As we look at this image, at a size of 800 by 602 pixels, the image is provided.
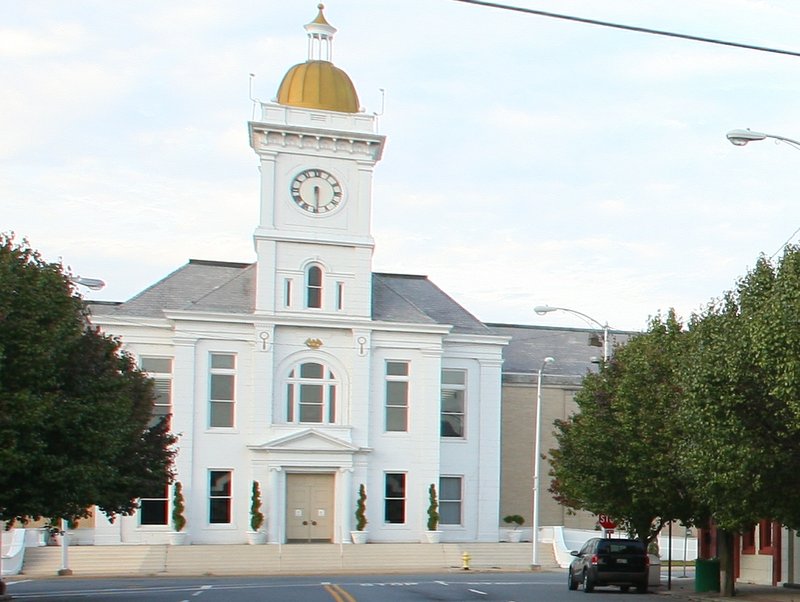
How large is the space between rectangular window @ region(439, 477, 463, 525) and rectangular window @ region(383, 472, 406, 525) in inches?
87.6

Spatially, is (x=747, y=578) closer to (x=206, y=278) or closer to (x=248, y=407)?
(x=248, y=407)

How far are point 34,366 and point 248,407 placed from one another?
96.4 feet

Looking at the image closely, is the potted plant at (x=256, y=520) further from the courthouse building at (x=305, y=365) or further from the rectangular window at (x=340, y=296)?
the rectangular window at (x=340, y=296)

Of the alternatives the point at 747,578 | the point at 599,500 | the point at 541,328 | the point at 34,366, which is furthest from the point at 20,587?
the point at 541,328

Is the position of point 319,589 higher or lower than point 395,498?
lower

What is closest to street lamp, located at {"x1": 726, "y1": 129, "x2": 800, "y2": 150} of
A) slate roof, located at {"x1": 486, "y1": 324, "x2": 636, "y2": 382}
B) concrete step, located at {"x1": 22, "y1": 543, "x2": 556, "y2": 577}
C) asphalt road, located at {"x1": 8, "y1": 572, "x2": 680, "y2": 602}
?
asphalt road, located at {"x1": 8, "y1": 572, "x2": 680, "y2": 602}

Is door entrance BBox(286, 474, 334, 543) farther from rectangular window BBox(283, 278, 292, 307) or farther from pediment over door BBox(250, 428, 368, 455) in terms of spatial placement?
rectangular window BBox(283, 278, 292, 307)

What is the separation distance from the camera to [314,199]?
57156mm

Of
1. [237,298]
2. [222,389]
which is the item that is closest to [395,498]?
[222,389]

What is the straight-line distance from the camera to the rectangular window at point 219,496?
55.4m

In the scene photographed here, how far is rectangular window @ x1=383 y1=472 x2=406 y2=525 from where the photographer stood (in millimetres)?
57344

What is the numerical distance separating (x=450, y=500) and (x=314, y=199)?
14897 millimetres

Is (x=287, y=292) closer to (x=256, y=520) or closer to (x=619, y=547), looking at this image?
(x=256, y=520)

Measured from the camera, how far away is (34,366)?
26.5 meters
